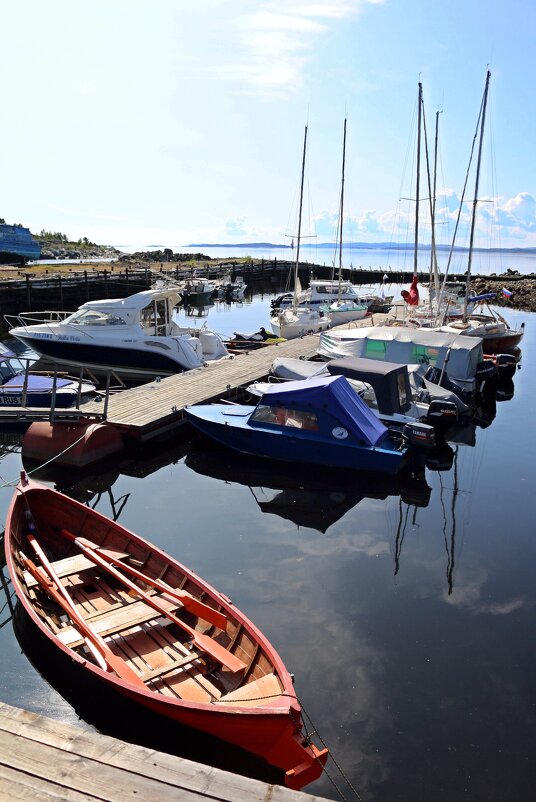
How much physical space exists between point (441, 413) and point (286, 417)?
5.17 m

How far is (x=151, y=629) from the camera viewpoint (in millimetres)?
7875

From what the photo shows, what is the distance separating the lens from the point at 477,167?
1218 inches

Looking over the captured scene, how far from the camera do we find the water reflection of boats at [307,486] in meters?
13.5

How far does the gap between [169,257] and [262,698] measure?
10092cm

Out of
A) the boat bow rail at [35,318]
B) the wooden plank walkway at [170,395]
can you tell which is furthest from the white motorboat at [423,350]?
the boat bow rail at [35,318]

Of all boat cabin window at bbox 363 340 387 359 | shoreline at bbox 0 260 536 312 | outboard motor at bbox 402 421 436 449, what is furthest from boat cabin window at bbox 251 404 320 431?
shoreline at bbox 0 260 536 312

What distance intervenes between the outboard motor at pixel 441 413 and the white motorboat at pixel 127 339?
9.78 meters

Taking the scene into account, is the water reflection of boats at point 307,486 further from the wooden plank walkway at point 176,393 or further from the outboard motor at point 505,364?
the outboard motor at point 505,364

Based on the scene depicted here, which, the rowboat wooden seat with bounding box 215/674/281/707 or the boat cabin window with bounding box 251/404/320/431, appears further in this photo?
the boat cabin window with bounding box 251/404/320/431

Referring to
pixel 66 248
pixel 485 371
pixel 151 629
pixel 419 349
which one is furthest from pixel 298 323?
pixel 66 248

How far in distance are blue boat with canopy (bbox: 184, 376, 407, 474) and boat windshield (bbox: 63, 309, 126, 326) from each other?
9664 millimetres

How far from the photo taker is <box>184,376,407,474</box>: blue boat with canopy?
48.6 feet

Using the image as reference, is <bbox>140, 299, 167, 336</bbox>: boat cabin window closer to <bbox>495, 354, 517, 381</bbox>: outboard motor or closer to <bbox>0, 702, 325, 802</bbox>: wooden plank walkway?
<bbox>495, 354, 517, 381</bbox>: outboard motor

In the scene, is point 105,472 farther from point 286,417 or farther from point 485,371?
point 485,371
